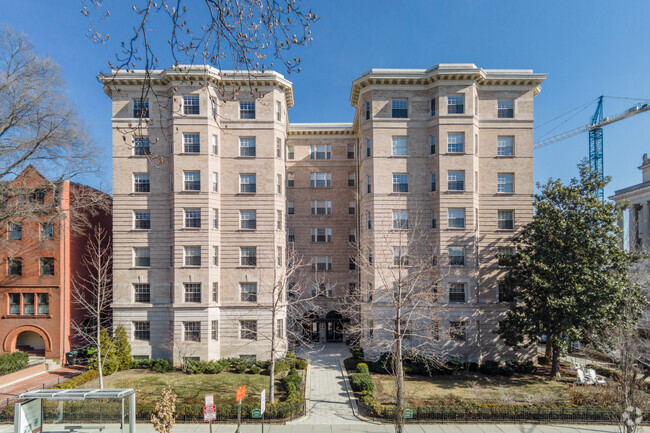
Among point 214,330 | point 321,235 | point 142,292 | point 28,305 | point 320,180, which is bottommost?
point 214,330

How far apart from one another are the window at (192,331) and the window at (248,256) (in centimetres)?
543

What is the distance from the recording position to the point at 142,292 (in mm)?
28078

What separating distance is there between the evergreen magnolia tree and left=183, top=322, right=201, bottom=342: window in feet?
68.9

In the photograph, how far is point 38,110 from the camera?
78.1 feet

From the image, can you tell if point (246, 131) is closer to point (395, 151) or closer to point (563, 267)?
point (395, 151)

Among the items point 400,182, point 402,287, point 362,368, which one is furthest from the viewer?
point 400,182

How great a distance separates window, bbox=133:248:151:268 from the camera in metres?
28.3

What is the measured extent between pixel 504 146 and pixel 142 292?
98.2ft

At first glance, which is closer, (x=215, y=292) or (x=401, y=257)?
(x=401, y=257)

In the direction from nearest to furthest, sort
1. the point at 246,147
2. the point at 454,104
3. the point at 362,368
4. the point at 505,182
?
the point at 362,368
the point at 454,104
the point at 505,182
the point at 246,147

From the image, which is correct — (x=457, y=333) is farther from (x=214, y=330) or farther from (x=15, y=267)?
(x=15, y=267)

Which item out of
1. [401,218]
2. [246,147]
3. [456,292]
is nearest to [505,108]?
[401,218]

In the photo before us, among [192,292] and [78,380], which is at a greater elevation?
[192,292]

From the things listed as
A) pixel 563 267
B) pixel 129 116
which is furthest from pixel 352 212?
pixel 129 116
